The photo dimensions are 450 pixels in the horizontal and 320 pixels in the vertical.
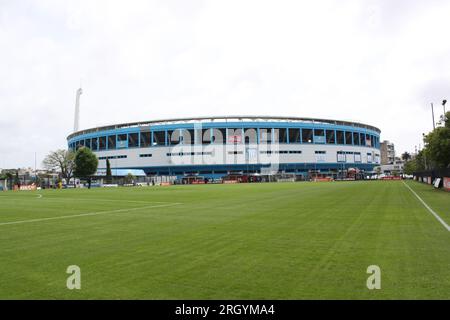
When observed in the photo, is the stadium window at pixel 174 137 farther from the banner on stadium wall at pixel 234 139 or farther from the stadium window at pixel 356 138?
the stadium window at pixel 356 138

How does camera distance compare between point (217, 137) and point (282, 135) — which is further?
point (282, 135)

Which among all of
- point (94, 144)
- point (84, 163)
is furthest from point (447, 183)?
point (94, 144)

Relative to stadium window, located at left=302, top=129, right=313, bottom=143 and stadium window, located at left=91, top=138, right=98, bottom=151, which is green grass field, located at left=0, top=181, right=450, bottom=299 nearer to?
stadium window, located at left=302, top=129, right=313, bottom=143

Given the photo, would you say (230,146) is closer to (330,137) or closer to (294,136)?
(294,136)

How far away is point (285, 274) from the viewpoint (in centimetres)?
614

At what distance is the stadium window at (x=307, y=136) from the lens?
12525 cm

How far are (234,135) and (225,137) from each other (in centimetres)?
381

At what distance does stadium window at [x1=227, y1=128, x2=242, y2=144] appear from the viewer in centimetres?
11544

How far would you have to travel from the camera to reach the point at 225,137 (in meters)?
118

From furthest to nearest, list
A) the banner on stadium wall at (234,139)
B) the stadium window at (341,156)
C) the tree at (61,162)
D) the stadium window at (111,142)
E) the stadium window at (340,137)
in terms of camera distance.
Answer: the stadium window at (340,137)
the stadium window at (111,142)
the stadium window at (341,156)
the banner on stadium wall at (234,139)
the tree at (61,162)

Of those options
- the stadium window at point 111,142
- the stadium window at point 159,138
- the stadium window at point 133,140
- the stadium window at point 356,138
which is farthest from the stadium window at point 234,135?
the stadium window at point 356,138
